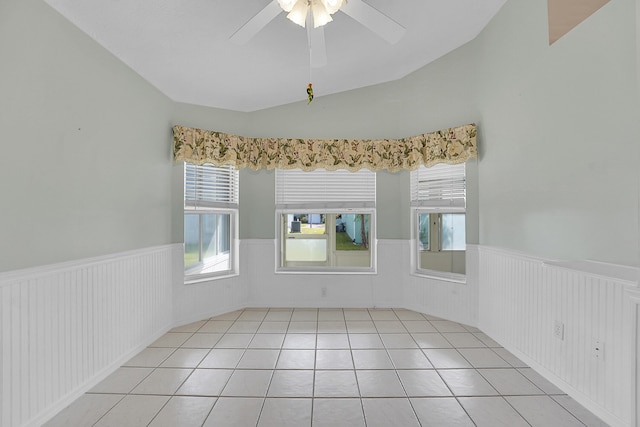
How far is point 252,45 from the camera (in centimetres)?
266

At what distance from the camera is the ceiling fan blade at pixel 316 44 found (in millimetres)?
1877

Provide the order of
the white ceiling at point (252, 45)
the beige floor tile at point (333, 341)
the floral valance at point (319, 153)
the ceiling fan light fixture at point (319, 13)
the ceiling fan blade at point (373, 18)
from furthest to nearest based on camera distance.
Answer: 1. the floral valance at point (319, 153)
2. the beige floor tile at point (333, 341)
3. the white ceiling at point (252, 45)
4. the ceiling fan light fixture at point (319, 13)
5. the ceiling fan blade at point (373, 18)

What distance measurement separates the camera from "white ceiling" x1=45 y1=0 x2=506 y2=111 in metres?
2.12

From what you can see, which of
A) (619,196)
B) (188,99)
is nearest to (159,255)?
(188,99)

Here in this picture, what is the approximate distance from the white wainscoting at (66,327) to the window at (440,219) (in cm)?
301

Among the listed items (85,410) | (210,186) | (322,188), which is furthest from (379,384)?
(210,186)

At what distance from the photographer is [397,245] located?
3949 mm

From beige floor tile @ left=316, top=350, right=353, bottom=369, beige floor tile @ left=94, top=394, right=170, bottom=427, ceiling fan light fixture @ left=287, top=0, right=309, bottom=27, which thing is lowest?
beige floor tile @ left=94, top=394, right=170, bottom=427

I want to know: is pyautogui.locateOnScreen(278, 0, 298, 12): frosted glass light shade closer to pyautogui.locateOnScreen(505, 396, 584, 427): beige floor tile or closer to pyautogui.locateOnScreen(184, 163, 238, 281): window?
pyautogui.locateOnScreen(184, 163, 238, 281): window

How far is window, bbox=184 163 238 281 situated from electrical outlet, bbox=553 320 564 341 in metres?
3.26

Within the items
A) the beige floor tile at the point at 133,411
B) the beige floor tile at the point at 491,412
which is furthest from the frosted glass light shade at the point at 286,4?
the beige floor tile at the point at 491,412

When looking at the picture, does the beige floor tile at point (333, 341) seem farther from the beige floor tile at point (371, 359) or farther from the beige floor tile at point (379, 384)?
the beige floor tile at point (379, 384)

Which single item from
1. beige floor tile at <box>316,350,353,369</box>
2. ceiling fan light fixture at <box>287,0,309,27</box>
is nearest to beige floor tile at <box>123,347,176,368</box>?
beige floor tile at <box>316,350,353,369</box>

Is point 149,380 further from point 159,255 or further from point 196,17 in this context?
point 196,17
